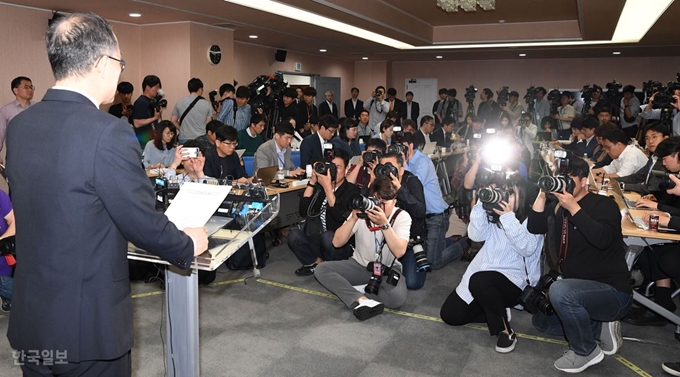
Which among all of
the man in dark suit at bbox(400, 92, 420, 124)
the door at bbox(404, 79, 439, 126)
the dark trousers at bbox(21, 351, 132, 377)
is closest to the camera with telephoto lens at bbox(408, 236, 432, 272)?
the dark trousers at bbox(21, 351, 132, 377)

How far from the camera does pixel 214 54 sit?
9125mm

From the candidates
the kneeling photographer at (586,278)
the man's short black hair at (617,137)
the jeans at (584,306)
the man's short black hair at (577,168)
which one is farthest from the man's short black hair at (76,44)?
the man's short black hair at (617,137)

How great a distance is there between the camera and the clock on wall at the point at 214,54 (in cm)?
905

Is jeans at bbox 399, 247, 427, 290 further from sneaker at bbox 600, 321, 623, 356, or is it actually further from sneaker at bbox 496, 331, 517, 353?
sneaker at bbox 600, 321, 623, 356

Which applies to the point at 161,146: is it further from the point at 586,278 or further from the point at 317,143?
the point at 586,278

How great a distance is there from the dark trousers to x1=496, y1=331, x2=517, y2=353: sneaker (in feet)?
7.81

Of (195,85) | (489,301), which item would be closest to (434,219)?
(489,301)

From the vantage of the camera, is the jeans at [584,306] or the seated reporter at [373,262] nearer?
the jeans at [584,306]

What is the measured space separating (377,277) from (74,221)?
106 inches

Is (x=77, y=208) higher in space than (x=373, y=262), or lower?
higher

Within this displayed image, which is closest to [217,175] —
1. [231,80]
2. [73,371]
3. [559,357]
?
[559,357]

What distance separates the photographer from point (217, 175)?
5.03m

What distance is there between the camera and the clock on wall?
29.7 feet

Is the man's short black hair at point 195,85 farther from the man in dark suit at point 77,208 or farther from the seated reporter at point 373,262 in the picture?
the man in dark suit at point 77,208
